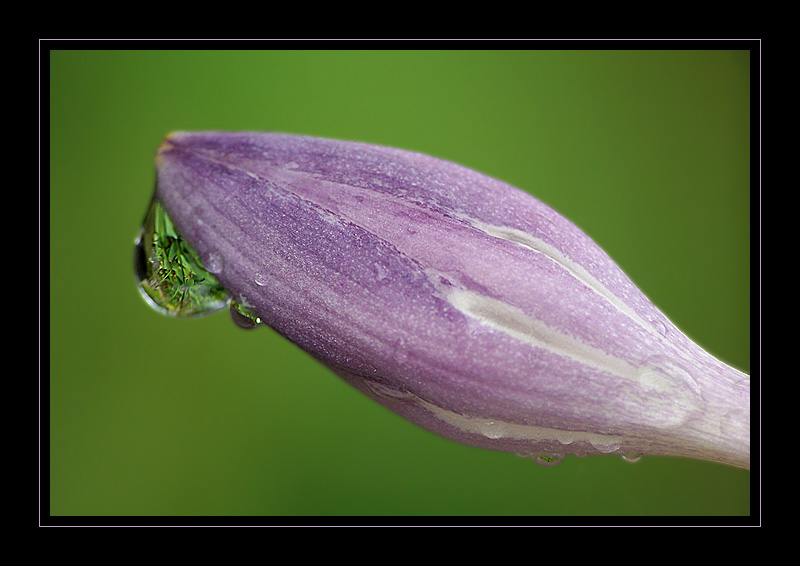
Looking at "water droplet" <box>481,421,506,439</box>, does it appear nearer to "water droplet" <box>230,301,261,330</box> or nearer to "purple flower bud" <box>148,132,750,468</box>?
"purple flower bud" <box>148,132,750,468</box>

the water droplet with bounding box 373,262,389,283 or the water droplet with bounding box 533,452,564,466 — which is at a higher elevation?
the water droplet with bounding box 373,262,389,283

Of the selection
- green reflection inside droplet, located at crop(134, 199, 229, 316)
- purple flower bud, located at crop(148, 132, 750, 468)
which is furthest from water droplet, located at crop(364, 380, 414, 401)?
green reflection inside droplet, located at crop(134, 199, 229, 316)

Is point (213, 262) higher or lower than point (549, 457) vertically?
higher

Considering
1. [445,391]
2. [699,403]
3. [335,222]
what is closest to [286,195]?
[335,222]

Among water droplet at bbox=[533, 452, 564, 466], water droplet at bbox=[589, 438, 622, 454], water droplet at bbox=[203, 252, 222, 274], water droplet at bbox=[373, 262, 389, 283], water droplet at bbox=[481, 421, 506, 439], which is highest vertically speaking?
water droplet at bbox=[203, 252, 222, 274]

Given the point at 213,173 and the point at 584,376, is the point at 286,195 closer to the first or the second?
the point at 213,173

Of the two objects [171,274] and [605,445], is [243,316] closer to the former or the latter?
[171,274]

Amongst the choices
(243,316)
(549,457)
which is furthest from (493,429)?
(243,316)
